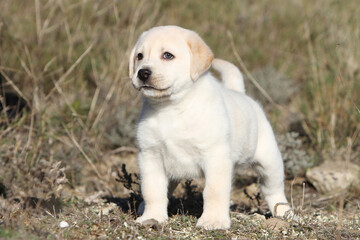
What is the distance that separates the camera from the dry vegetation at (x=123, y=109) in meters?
3.30

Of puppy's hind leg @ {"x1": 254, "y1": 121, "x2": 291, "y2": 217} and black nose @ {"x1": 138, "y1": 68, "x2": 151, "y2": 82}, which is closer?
black nose @ {"x1": 138, "y1": 68, "x2": 151, "y2": 82}

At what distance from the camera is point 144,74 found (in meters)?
3.14

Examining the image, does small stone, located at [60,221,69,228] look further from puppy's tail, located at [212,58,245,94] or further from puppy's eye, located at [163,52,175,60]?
puppy's tail, located at [212,58,245,94]

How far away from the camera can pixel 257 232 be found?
314cm

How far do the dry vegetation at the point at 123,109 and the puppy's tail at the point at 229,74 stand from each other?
0.67 m

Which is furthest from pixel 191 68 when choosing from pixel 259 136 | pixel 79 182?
pixel 79 182

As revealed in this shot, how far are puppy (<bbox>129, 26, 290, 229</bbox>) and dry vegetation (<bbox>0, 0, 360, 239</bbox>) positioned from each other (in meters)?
0.22

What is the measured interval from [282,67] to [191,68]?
4.33 meters

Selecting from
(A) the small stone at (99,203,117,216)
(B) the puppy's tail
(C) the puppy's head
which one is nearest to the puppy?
(C) the puppy's head

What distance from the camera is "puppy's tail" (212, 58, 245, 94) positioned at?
Answer: 4.14 meters

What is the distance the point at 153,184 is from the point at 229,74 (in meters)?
1.31

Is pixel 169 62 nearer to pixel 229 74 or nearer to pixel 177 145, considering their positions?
pixel 177 145

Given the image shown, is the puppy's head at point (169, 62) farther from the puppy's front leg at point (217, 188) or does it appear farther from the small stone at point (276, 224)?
the small stone at point (276, 224)

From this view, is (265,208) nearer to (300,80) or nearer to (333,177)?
(333,177)
